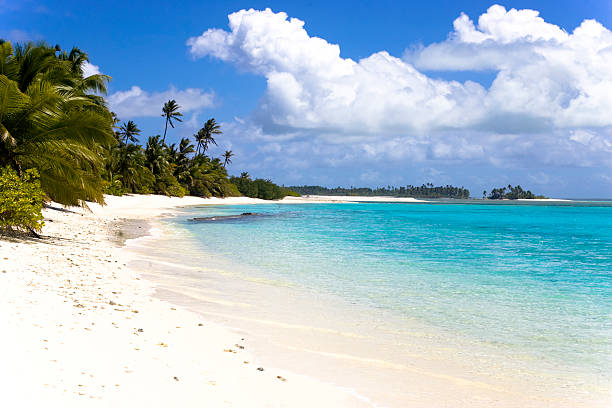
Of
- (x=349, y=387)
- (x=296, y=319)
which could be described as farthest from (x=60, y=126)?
(x=349, y=387)

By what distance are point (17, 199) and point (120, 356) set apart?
8792mm

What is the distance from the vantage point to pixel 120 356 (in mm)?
4828

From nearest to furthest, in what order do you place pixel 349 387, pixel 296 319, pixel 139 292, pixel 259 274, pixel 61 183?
pixel 349 387, pixel 296 319, pixel 139 292, pixel 259 274, pixel 61 183

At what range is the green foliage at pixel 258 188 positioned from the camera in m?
100

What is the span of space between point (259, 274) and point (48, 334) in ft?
24.1

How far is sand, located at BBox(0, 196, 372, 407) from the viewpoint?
155 inches

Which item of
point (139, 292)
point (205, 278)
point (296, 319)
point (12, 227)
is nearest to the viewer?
point (296, 319)

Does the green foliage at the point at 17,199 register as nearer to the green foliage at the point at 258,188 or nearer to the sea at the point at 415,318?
the sea at the point at 415,318

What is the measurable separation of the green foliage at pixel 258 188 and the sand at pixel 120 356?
92437mm

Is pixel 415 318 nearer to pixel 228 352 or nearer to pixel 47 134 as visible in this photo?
pixel 228 352

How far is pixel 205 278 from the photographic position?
1092cm

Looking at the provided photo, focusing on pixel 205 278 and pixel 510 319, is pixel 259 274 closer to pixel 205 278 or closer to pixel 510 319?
pixel 205 278

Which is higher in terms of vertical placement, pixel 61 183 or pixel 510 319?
pixel 61 183

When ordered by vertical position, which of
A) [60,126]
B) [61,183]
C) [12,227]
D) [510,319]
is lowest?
[510,319]
